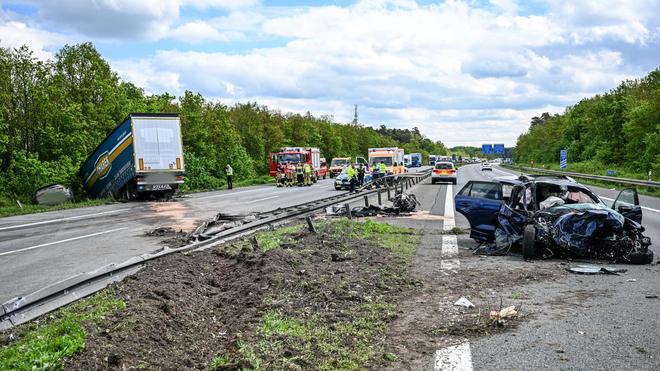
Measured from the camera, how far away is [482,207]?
1106 cm

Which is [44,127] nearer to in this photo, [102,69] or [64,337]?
[102,69]

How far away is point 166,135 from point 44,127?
7.58 m

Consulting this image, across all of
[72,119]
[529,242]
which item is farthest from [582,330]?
[72,119]

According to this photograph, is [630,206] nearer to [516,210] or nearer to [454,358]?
[516,210]

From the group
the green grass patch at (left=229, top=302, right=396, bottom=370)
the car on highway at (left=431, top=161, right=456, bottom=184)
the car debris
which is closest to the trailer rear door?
the car debris

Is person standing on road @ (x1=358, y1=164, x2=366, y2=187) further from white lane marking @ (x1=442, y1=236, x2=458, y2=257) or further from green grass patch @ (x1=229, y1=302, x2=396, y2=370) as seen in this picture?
green grass patch @ (x1=229, y1=302, x2=396, y2=370)

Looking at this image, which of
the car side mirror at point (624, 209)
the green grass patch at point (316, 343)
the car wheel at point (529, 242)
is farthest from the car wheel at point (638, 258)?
the green grass patch at point (316, 343)

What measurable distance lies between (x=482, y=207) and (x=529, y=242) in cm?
181

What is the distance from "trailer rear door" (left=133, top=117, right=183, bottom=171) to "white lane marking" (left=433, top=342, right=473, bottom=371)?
21114 millimetres

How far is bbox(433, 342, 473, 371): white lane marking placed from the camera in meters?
4.52

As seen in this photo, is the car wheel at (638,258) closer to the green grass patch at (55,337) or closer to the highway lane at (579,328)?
the highway lane at (579,328)

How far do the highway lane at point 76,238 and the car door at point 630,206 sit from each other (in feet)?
28.2

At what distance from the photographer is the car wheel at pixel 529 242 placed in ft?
30.7

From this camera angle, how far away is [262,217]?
14.4 m
